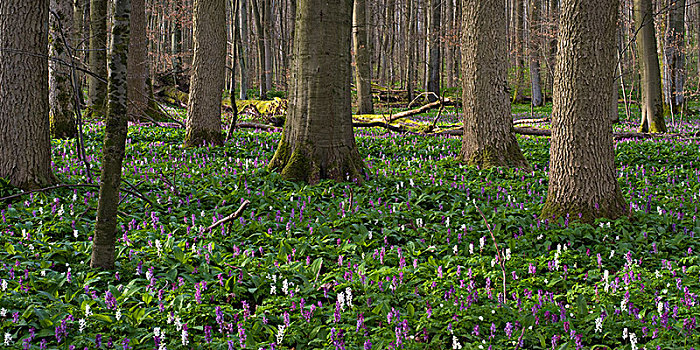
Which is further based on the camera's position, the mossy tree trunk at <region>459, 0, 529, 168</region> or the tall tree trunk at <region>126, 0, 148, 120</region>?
the tall tree trunk at <region>126, 0, 148, 120</region>

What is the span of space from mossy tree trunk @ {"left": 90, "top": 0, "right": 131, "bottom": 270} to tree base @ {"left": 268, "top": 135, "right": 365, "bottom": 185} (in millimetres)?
3480

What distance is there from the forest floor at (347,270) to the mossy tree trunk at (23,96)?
0.37 meters

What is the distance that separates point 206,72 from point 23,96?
15.3 feet

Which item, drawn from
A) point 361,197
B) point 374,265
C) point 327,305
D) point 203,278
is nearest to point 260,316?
point 327,305

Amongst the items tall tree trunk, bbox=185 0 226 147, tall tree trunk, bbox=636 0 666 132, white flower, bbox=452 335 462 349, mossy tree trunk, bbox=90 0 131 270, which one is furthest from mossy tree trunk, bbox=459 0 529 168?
tall tree trunk, bbox=636 0 666 132

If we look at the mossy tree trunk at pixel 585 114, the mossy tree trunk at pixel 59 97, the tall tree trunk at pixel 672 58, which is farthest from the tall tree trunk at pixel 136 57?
the tall tree trunk at pixel 672 58

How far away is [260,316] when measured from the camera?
3771mm

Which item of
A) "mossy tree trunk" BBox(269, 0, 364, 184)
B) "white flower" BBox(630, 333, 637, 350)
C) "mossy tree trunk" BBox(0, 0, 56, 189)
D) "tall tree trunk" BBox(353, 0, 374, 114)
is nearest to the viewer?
"white flower" BBox(630, 333, 637, 350)

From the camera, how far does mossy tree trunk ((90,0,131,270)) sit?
4.25m

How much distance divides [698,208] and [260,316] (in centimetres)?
623

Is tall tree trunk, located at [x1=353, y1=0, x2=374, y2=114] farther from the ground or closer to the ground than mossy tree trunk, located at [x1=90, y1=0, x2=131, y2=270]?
farther from the ground

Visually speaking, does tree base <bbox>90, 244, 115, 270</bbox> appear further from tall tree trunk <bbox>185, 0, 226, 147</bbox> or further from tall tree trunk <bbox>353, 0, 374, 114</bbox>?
tall tree trunk <bbox>353, 0, 374, 114</bbox>

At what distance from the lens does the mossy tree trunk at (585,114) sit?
6.20 meters

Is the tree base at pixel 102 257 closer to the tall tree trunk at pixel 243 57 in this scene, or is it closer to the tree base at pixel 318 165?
the tree base at pixel 318 165
